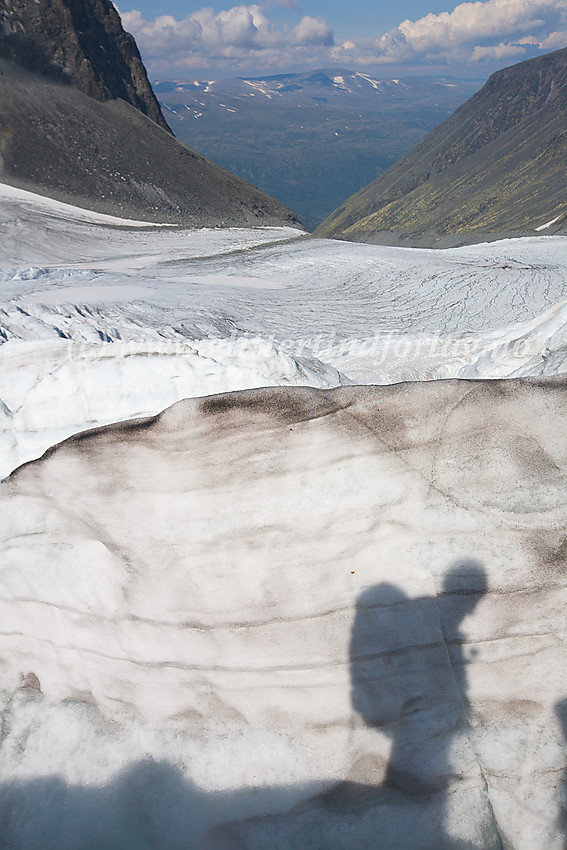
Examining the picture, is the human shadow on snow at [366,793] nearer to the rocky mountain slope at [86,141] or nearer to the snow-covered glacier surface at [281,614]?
the snow-covered glacier surface at [281,614]

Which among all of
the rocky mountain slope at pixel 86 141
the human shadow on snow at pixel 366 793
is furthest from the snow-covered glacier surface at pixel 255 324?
the rocky mountain slope at pixel 86 141

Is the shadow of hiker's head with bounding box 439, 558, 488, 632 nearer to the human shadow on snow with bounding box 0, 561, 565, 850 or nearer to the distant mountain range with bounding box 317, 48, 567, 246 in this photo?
the human shadow on snow with bounding box 0, 561, 565, 850

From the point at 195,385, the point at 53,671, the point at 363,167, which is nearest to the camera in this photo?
the point at 53,671

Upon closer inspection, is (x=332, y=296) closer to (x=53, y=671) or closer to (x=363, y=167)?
(x=53, y=671)

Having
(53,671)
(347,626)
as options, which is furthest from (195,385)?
(53,671)

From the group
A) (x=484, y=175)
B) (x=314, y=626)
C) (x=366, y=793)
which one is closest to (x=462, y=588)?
(x=314, y=626)

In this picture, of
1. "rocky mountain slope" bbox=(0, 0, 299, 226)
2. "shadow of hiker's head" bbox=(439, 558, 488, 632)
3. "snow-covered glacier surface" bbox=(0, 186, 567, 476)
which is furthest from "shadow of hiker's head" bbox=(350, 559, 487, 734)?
"rocky mountain slope" bbox=(0, 0, 299, 226)

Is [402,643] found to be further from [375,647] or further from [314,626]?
[314,626]

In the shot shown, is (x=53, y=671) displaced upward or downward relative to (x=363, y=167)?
downward
